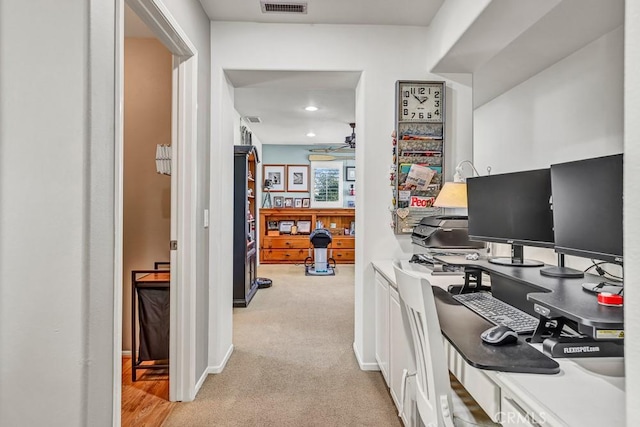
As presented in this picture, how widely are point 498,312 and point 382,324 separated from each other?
1.17 meters

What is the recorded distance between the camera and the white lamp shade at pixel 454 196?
2449mm

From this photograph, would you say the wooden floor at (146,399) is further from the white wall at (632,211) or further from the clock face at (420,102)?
the clock face at (420,102)

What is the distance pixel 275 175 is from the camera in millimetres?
8148

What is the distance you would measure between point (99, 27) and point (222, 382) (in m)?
2.21

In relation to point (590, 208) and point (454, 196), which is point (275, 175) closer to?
point (454, 196)

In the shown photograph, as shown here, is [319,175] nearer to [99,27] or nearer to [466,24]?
[466,24]

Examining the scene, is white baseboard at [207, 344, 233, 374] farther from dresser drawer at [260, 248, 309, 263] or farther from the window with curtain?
the window with curtain

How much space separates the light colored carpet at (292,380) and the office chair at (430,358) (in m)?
1.01

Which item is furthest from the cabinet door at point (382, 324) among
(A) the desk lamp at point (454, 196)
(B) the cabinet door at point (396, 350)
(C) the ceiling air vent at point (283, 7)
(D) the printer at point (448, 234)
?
(C) the ceiling air vent at point (283, 7)

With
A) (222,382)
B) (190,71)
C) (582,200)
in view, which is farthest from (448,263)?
(190,71)

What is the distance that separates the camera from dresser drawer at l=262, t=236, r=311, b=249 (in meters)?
7.84

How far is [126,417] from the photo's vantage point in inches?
85.0

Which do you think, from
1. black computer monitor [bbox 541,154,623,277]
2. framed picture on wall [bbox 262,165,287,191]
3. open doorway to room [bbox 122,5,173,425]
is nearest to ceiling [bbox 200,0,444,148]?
open doorway to room [bbox 122,5,173,425]

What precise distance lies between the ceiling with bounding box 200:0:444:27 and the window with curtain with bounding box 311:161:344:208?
544 cm
